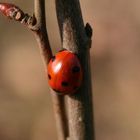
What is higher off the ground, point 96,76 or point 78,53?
point 78,53

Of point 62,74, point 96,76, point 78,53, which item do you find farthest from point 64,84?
point 96,76

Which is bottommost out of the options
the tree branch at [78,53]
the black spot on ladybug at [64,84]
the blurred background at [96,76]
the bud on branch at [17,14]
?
the blurred background at [96,76]

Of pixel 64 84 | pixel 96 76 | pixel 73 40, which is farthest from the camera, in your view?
pixel 96 76

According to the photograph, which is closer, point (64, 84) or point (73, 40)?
point (73, 40)

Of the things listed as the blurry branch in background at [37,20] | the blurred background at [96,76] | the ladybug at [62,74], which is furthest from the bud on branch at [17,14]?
the blurred background at [96,76]

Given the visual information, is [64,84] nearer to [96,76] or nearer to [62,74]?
[62,74]

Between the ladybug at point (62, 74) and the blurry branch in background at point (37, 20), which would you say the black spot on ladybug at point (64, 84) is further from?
the blurry branch in background at point (37, 20)

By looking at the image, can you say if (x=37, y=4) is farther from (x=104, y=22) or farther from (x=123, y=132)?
(x=104, y=22)
